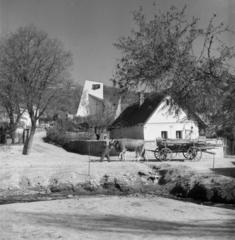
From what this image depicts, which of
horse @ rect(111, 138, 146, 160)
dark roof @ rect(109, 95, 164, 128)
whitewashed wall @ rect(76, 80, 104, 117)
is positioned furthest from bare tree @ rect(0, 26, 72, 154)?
whitewashed wall @ rect(76, 80, 104, 117)

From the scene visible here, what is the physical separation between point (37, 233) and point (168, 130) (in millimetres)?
39159

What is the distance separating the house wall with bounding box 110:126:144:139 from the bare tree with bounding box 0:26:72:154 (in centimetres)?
1620

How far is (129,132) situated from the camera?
54.0 metres

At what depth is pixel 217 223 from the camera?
1423 cm

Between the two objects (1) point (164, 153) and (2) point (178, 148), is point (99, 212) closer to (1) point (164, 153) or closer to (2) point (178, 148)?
(1) point (164, 153)

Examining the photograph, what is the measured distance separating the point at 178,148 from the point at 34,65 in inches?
492

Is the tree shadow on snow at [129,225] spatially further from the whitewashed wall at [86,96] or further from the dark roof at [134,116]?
the whitewashed wall at [86,96]

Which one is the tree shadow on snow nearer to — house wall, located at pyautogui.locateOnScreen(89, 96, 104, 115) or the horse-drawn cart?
the horse-drawn cart

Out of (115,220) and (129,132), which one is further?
(129,132)

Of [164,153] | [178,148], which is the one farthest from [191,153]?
[164,153]

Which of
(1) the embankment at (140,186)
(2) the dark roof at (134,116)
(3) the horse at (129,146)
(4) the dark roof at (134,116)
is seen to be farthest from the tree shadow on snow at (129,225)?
(2) the dark roof at (134,116)

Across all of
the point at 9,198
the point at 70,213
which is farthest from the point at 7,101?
the point at 70,213

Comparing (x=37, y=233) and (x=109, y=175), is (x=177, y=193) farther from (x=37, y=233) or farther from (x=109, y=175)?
(x=37, y=233)

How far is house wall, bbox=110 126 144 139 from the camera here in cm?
5129
